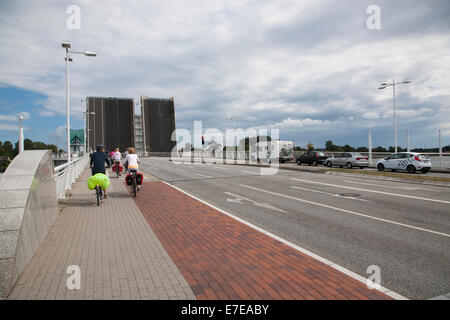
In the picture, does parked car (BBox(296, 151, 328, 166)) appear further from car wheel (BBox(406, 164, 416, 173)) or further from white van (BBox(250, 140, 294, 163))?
car wheel (BBox(406, 164, 416, 173))

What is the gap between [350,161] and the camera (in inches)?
1061

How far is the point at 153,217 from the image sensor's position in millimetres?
7434

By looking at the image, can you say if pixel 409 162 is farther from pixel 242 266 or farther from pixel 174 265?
pixel 174 265

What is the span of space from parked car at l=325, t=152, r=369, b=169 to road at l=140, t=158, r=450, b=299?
14482mm

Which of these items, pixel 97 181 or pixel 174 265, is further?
pixel 97 181

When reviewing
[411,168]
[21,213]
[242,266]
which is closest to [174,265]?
[242,266]

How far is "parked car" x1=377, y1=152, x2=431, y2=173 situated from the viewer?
20.6m

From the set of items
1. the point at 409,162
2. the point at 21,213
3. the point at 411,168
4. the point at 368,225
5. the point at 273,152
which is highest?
the point at 273,152

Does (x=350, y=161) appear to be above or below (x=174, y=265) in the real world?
above

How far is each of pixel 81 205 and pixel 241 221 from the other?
5.16 m

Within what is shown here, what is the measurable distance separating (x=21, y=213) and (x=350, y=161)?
89.6ft

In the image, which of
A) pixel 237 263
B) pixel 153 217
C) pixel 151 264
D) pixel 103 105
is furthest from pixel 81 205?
pixel 103 105

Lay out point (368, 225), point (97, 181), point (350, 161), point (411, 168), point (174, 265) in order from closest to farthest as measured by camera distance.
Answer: point (174, 265), point (368, 225), point (97, 181), point (411, 168), point (350, 161)

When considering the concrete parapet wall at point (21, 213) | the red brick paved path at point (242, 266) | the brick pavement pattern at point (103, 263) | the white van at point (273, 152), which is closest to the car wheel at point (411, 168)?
the white van at point (273, 152)
